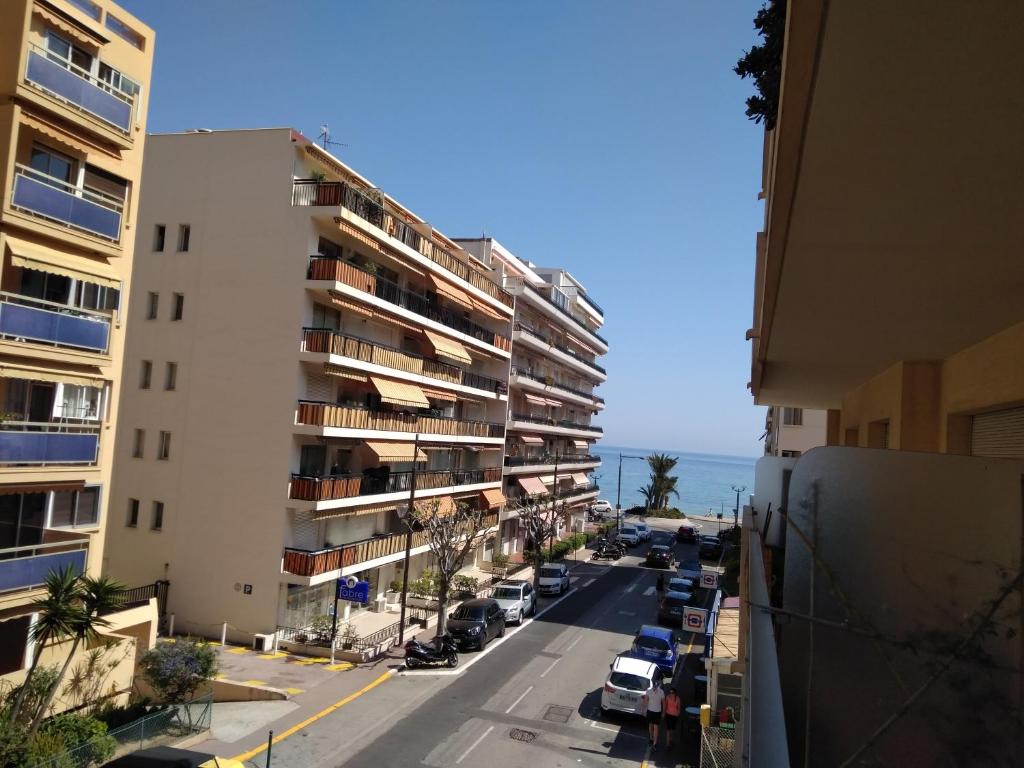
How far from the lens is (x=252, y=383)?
24.7 metres

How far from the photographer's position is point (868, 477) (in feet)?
8.04

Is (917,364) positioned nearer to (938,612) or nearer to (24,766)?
(938,612)

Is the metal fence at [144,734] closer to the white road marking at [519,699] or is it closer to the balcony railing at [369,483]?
the white road marking at [519,699]

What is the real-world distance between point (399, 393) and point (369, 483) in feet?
12.3

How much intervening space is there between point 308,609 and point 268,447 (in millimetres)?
5966

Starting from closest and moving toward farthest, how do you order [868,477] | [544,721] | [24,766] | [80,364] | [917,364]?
1. [868,477]
2. [917,364]
3. [24,766]
4. [80,364]
5. [544,721]

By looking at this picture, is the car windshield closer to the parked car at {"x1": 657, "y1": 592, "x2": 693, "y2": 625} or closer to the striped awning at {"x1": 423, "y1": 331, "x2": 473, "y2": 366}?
the parked car at {"x1": 657, "y1": 592, "x2": 693, "y2": 625}

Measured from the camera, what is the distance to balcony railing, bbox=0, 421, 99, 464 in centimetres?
1422

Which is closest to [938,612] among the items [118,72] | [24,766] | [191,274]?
[24,766]

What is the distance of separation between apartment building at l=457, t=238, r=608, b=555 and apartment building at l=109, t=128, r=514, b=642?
1779 cm

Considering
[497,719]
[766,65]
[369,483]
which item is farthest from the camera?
[369,483]

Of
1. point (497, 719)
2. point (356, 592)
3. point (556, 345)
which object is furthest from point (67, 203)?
point (556, 345)

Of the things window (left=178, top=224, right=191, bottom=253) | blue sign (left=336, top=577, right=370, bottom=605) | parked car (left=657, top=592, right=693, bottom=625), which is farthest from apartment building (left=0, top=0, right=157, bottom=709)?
parked car (left=657, top=592, right=693, bottom=625)

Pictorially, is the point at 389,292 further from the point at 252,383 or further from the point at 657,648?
the point at 657,648
